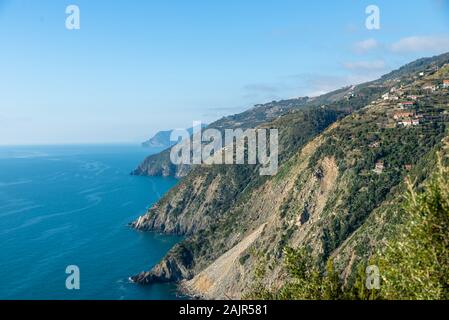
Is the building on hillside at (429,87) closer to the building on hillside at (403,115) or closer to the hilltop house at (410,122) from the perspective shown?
the building on hillside at (403,115)

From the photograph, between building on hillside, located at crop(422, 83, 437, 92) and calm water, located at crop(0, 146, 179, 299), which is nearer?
calm water, located at crop(0, 146, 179, 299)

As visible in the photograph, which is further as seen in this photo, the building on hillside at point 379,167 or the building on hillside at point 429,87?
the building on hillside at point 429,87

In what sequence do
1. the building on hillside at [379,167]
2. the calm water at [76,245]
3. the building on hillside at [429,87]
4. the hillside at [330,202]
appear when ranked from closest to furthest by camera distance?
the hillside at [330,202]
the building on hillside at [379,167]
the calm water at [76,245]
the building on hillside at [429,87]

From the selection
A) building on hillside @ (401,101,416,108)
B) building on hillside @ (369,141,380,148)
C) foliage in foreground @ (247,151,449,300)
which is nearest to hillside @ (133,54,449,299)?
building on hillside @ (369,141,380,148)

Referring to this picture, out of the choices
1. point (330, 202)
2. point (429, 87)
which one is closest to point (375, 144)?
point (330, 202)

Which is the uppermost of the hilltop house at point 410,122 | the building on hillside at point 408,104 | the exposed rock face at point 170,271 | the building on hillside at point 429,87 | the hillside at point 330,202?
the building on hillside at point 429,87

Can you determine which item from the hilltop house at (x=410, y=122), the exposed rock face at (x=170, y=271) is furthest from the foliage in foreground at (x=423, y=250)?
the hilltop house at (x=410, y=122)

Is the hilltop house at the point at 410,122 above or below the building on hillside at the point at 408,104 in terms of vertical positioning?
below

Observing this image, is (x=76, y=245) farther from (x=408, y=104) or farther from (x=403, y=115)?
(x=408, y=104)

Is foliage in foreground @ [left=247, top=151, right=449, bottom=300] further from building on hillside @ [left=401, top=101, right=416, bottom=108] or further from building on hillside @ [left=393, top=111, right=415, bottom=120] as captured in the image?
building on hillside @ [left=401, top=101, right=416, bottom=108]
